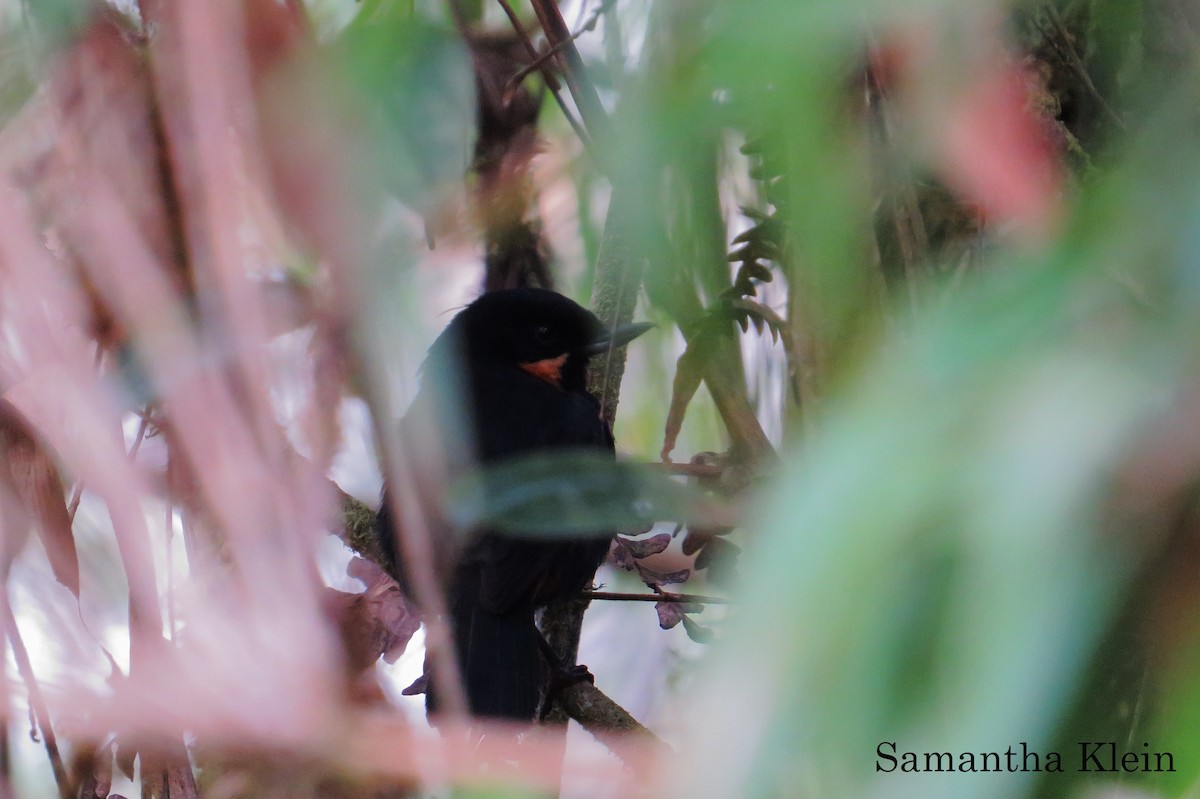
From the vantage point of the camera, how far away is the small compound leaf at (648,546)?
192 cm

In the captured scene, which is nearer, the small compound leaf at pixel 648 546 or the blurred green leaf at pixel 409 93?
the blurred green leaf at pixel 409 93

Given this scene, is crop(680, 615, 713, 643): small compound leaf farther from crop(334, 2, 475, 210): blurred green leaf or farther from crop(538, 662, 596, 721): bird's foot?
crop(334, 2, 475, 210): blurred green leaf

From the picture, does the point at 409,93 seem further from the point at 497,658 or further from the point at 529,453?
the point at 497,658

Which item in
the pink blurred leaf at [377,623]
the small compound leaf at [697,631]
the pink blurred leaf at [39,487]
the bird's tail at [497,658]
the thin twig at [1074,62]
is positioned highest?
the thin twig at [1074,62]

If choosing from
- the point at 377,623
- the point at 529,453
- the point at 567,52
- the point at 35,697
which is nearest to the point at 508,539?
the point at 529,453

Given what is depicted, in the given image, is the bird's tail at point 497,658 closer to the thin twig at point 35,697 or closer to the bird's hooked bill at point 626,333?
the bird's hooked bill at point 626,333

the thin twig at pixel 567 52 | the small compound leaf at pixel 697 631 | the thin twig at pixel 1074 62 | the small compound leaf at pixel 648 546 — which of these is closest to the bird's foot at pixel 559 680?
the small compound leaf at pixel 648 546

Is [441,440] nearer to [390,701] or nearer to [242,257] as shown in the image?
[390,701]

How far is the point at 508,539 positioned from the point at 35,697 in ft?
3.63

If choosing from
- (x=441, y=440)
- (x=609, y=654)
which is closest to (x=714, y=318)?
(x=441, y=440)

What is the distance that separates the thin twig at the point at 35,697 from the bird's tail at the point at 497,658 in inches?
29.7

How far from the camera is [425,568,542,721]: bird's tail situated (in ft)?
6.39

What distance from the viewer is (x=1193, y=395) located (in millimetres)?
658

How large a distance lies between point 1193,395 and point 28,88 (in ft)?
3.80
